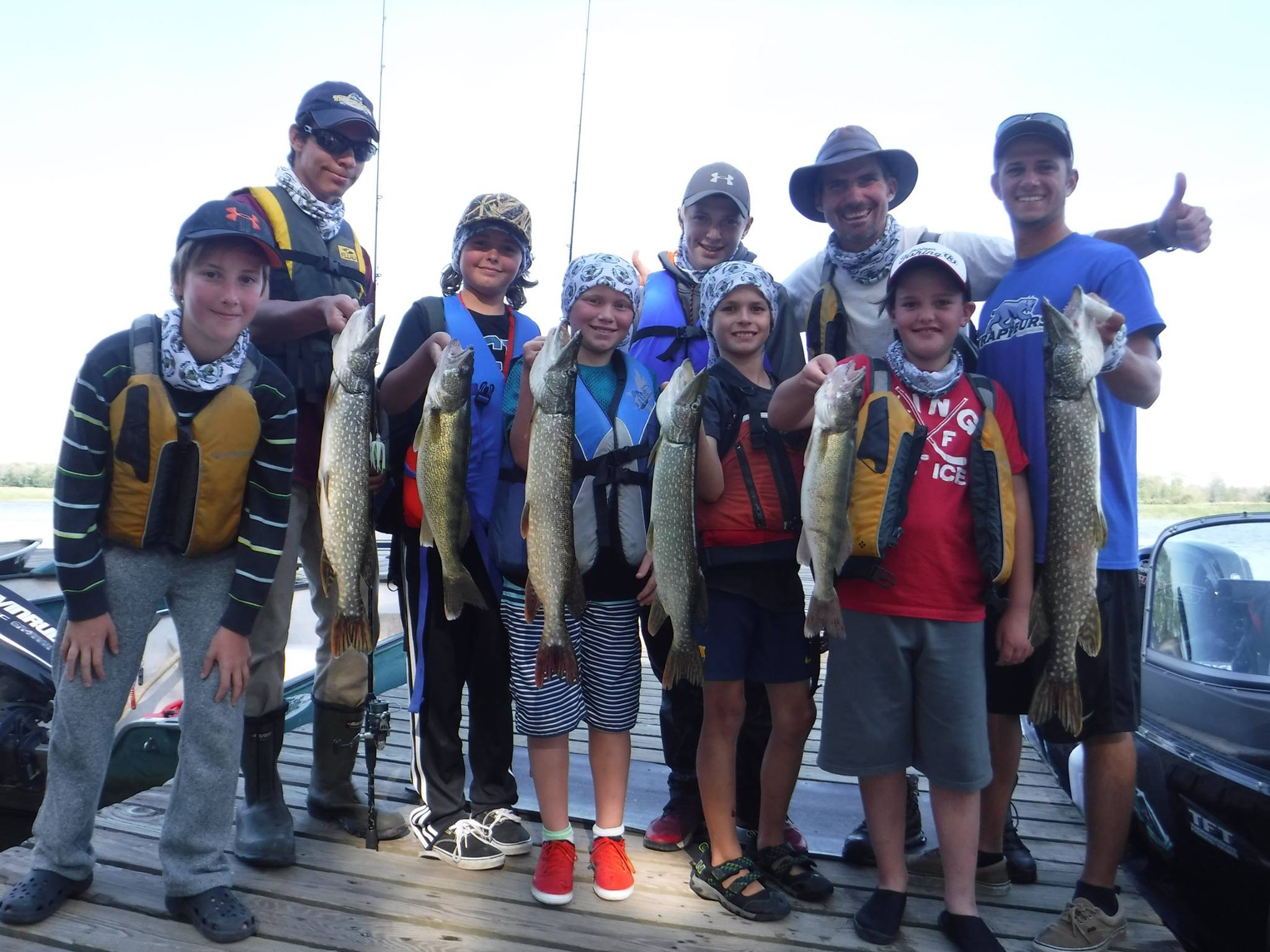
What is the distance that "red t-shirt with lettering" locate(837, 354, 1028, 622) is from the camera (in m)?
2.76

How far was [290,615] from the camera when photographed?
3293 mm

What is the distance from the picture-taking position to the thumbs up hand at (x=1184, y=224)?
338 centimetres

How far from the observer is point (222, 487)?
2.82 metres

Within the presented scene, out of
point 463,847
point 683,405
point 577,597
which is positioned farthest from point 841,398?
point 463,847

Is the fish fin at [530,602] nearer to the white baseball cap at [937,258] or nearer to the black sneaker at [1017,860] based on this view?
the white baseball cap at [937,258]

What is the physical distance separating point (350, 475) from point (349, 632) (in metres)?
0.58

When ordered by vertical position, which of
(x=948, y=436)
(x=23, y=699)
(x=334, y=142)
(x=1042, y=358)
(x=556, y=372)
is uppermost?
(x=334, y=142)

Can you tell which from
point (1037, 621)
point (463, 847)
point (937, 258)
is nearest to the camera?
point (1037, 621)

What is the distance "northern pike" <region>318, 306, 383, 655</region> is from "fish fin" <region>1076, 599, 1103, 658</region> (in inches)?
98.7

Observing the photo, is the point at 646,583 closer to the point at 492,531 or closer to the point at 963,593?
the point at 492,531

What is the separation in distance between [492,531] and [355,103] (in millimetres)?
1915

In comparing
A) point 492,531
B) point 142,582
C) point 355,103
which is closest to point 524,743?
point 492,531

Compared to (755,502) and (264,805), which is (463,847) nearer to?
(264,805)

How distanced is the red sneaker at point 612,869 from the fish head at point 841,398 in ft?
5.78
